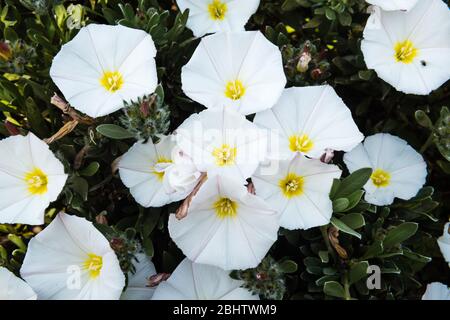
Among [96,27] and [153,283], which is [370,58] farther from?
[153,283]

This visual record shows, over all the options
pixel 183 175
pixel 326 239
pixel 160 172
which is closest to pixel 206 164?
pixel 183 175

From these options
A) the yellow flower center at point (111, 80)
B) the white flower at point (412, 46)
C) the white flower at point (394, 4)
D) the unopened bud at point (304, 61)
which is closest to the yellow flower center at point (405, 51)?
the white flower at point (412, 46)

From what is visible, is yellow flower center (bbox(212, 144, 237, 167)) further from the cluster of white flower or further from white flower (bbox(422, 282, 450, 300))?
white flower (bbox(422, 282, 450, 300))

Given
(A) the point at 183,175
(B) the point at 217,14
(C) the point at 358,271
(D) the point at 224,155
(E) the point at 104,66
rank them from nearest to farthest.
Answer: (A) the point at 183,175, (D) the point at 224,155, (C) the point at 358,271, (E) the point at 104,66, (B) the point at 217,14

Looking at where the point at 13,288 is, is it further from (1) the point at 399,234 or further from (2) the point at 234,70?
(1) the point at 399,234

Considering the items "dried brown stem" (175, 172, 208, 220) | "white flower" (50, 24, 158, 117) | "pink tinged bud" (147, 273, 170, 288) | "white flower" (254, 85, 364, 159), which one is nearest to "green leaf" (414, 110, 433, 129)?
"white flower" (254, 85, 364, 159)

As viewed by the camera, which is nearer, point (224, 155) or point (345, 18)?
point (224, 155)
